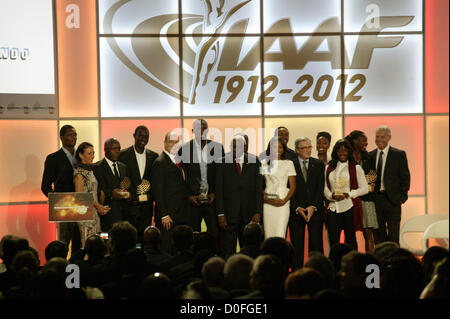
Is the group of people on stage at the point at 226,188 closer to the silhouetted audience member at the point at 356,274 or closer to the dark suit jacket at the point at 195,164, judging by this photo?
the dark suit jacket at the point at 195,164

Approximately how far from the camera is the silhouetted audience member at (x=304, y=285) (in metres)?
3.63

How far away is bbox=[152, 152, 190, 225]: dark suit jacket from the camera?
7.25 metres

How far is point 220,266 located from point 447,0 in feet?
20.3

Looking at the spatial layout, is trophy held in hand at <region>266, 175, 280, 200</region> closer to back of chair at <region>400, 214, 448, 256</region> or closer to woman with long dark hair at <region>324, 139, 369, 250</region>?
woman with long dark hair at <region>324, 139, 369, 250</region>

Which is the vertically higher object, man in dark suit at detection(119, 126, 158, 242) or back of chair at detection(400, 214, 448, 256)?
man in dark suit at detection(119, 126, 158, 242)

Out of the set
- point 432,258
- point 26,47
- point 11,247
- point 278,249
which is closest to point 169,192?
point 11,247

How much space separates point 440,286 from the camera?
12.1 ft

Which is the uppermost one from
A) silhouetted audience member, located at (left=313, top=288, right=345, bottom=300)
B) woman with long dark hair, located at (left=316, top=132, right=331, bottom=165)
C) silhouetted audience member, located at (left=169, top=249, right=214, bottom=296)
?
woman with long dark hair, located at (left=316, top=132, right=331, bottom=165)

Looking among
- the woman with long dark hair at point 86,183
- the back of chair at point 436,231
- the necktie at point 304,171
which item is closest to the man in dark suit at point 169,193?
the woman with long dark hair at point 86,183

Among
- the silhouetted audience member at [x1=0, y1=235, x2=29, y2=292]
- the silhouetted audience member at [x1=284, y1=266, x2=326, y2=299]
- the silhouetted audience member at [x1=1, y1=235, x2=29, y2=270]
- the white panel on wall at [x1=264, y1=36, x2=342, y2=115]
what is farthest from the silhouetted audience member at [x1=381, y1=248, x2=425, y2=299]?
Answer: the white panel on wall at [x1=264, y1=36, x2=342, y2=115]

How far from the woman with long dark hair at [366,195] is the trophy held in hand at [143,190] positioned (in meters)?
2.47
